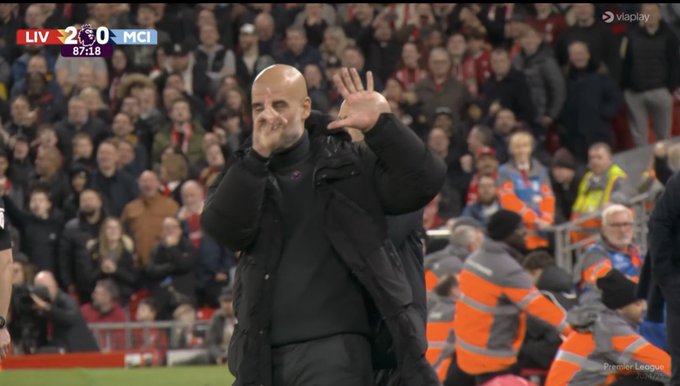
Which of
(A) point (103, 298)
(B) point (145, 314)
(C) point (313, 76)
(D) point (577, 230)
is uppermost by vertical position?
(C) point (313, 76)

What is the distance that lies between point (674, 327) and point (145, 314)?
26.7 ft

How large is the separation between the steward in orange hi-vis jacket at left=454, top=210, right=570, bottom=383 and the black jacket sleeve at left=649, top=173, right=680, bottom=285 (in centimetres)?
301

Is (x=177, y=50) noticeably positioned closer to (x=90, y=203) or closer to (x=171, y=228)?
(x=90, y=203)

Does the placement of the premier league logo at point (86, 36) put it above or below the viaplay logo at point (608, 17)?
below

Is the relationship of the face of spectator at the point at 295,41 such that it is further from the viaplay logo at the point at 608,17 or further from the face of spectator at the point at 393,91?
the viaplay logo at the point at 608,17

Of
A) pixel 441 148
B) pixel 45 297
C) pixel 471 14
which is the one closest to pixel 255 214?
pixel 45 297

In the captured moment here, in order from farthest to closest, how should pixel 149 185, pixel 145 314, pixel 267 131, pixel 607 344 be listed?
1. pixel 149 185
2. pixel 145 314
3. pixel 607 344
4. pixel 267 131

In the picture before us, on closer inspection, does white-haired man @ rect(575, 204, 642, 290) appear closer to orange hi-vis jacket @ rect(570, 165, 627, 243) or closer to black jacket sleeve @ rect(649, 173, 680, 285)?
black jacket sleeve @ rect(649, 173, 680, 285)

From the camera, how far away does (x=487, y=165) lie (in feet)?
53.0

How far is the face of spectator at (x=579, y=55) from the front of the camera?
18.2 metres

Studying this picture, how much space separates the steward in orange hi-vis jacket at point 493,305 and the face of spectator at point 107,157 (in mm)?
6805

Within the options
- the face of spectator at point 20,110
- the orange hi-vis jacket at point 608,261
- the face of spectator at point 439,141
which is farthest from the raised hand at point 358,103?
the face of spectator at point 20,110

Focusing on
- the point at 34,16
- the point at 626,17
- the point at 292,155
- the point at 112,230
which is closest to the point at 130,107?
the point at 34,16

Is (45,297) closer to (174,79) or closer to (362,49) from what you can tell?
(174,79)
